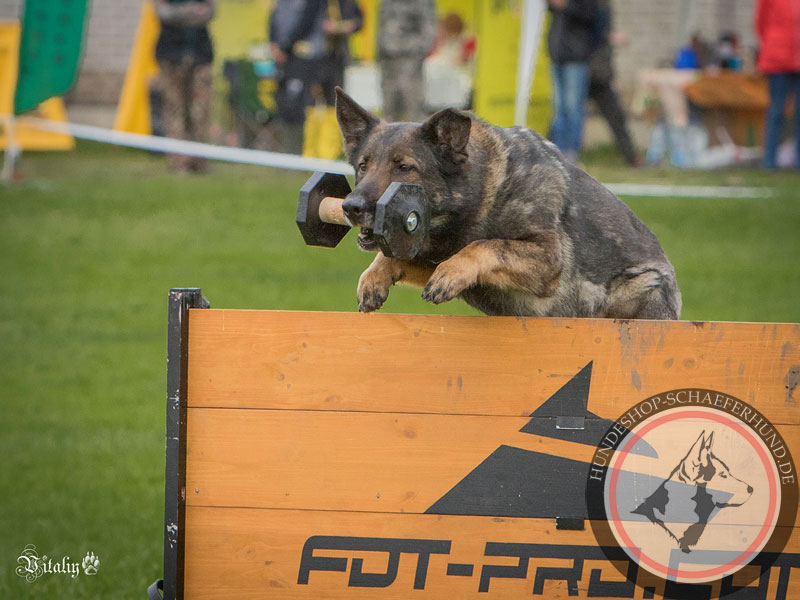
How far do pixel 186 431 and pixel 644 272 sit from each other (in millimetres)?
1695

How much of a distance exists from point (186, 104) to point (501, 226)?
8.84 metres

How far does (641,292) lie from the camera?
138 inches

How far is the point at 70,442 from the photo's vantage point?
504 centimetres

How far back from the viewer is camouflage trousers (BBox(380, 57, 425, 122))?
9.62 metres

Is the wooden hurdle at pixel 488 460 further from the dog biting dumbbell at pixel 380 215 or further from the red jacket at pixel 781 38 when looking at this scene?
the red jacket at pixel 781 38

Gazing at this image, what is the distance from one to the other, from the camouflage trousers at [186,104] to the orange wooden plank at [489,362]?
879 centimetres

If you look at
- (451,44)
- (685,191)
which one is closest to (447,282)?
(685,191)

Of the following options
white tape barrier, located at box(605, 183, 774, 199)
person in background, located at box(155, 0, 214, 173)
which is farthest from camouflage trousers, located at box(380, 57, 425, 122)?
person in background, located at box(155, 0, 214, 173)

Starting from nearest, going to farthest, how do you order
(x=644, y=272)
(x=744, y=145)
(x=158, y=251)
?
1. (x=644, y=272)
2. (x=158, y=251)
3. (x=744, y=145)

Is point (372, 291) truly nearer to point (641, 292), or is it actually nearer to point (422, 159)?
point (422, 159)

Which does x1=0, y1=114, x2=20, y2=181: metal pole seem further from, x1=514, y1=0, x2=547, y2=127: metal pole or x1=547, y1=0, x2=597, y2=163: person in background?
x1=547, y1=0, x2=597, y2=163: person in background

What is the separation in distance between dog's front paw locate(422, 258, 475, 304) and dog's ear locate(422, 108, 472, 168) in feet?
1.18

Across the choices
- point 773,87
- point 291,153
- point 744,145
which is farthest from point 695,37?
point 291,153

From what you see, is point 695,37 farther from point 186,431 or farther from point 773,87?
point 186,431
